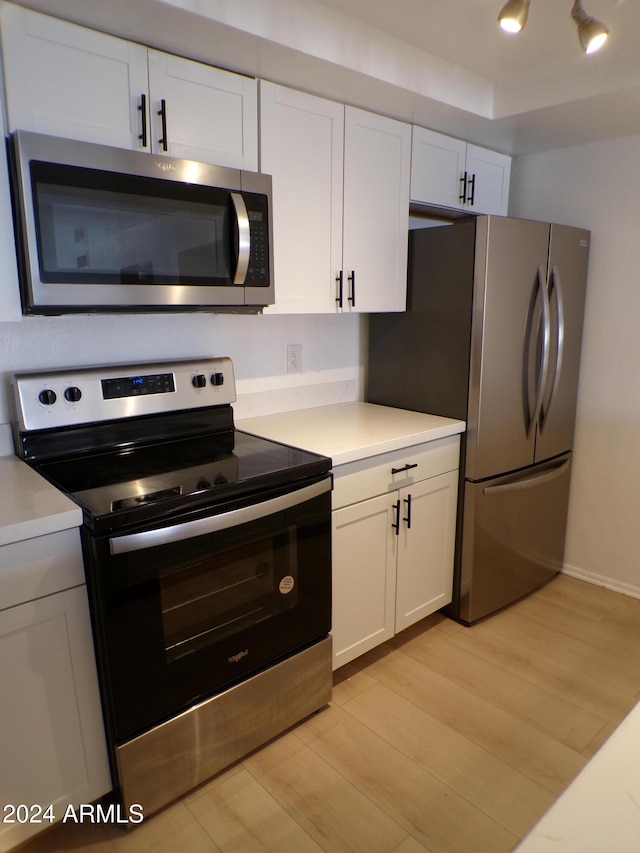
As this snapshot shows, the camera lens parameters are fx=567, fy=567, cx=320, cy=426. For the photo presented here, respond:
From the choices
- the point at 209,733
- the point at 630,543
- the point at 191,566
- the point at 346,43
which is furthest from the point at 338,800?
the point at 346,43

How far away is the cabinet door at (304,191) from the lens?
190 centimetres

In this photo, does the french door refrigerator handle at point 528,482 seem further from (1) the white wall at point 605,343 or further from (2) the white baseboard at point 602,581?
(2) the white baseboard at point 602,581

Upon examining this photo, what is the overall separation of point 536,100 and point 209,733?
8.20ft

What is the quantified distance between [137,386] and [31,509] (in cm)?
65

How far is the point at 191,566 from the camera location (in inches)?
60.5

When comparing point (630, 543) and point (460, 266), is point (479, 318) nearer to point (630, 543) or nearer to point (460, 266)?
point (460, 266)

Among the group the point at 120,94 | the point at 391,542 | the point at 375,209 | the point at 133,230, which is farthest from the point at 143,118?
the point at 391,542

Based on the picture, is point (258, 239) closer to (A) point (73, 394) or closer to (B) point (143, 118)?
(B) point (143, 118)

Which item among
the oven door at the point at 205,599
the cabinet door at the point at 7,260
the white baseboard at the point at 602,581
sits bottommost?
the white baseboard at the point at 602,581

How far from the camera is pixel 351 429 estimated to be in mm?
2201

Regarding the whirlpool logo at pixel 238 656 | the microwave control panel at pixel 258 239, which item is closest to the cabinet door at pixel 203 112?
the microwave control panel at pixel 258 239

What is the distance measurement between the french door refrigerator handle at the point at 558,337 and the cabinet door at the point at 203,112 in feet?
4.58

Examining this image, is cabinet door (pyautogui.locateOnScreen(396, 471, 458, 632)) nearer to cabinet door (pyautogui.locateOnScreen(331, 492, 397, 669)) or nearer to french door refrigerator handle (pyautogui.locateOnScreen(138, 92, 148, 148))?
cabinet door (pyautogui.locateOnScreen(331, 492, 397, 669))

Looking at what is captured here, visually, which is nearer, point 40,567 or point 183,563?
point 40,567
